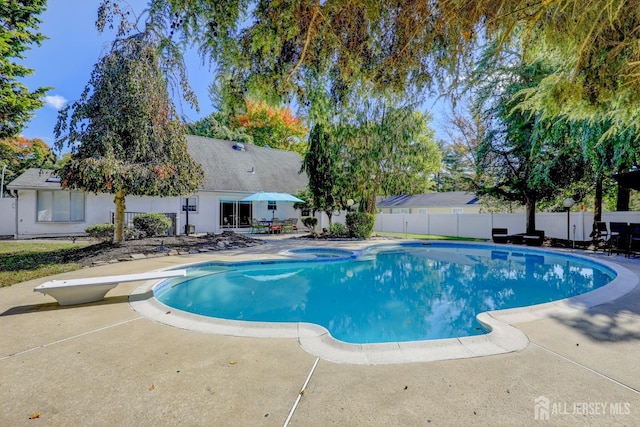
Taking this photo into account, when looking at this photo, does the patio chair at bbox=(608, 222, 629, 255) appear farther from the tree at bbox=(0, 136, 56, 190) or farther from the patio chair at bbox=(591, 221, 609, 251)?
the tree at bbox=(0, 136, 56, 190)

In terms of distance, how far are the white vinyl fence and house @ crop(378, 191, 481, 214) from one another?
6.16 meters

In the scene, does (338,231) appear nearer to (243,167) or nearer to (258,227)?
(258,227)

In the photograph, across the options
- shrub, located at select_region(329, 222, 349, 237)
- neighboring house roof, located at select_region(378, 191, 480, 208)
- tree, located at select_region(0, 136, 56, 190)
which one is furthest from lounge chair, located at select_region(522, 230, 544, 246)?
tree, located at select_region(0, 136, 56, 190)

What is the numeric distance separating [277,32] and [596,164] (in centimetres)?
1405

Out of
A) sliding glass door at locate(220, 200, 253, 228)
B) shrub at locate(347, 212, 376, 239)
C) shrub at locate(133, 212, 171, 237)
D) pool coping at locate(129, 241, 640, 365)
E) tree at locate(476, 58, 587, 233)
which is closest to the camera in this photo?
pool coping at locate(129, 241, 640, 365)

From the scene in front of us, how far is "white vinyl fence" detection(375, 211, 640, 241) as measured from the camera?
14.6 metres

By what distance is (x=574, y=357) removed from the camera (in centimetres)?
321

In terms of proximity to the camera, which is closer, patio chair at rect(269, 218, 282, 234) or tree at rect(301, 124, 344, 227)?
tree at rect(301, 124, 344, 227)

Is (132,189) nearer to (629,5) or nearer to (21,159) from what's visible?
(629,5)

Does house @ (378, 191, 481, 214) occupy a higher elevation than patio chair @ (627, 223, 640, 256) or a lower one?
higher

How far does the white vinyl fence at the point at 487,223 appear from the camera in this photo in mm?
14576

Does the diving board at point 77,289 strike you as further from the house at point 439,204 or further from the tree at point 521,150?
the house at point 439,204

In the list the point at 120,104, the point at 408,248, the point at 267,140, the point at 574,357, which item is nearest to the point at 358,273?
the point at 408,248

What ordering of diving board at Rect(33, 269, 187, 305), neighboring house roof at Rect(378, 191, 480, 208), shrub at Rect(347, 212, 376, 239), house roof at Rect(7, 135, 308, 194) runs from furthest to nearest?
neighboring house roof at Rect(378, 191, 480, 208)
house roof at Rect(7, 135, 308, 194)
shrub at Rect(347, 212, 376, 239)
diving board at Rect(33, 269, 187, 305)
